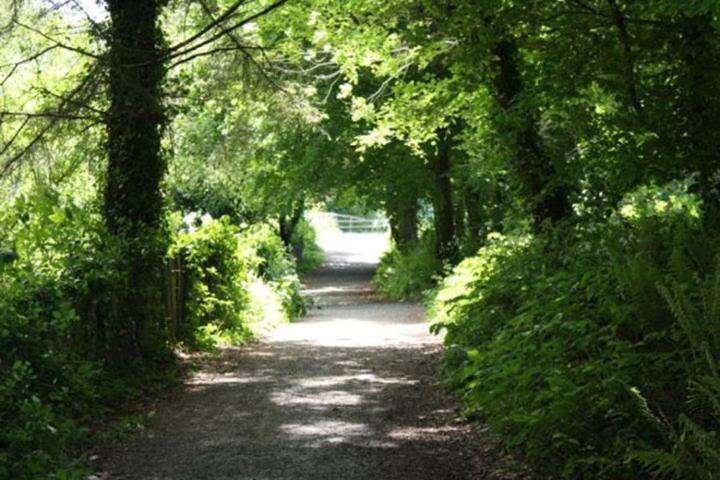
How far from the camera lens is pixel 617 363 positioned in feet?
17.7

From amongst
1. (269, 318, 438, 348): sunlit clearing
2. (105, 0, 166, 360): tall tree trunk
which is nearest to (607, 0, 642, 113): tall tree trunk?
(105, 0, 166, 360): tall tree trunk

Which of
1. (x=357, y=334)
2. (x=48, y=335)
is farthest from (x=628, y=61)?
(x=357, y=334)

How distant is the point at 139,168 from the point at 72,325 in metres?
2.71

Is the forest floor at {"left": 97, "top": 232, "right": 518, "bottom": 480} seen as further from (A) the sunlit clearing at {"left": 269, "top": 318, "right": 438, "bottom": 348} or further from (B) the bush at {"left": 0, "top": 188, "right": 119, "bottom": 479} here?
(B) the bush at {"left": 0, "top": 188, "right": 119, "bottom": 479}

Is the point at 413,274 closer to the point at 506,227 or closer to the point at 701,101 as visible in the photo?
the point at 506,227

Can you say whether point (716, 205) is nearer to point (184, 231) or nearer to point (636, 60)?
point (636, 60)

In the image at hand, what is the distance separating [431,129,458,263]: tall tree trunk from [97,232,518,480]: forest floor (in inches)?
451

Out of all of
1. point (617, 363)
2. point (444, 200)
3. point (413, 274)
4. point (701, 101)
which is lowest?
point (617, 363)

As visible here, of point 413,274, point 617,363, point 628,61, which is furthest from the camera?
point 413,274

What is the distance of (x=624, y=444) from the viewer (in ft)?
15.7

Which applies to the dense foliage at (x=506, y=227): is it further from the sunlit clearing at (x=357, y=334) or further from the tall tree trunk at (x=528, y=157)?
the sunlit clearing at (x=357, y=334)

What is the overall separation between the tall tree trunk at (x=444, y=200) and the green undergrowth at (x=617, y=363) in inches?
612

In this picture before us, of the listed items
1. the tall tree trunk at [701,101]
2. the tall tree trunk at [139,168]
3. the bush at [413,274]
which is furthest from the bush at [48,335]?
the bush at [413,274]

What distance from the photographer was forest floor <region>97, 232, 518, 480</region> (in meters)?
6.13
